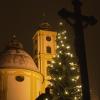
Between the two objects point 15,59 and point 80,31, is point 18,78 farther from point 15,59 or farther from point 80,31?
point 80,31

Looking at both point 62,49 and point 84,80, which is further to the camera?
point 62,49

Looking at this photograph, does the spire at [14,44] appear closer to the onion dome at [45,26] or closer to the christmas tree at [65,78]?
the onion dome at [45,26]

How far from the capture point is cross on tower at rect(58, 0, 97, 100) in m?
9.87

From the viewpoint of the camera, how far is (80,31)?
33.8ft

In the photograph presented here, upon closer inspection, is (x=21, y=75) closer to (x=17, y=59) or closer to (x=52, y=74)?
(x=17, y=59)

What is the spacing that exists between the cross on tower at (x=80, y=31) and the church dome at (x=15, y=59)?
34.1m

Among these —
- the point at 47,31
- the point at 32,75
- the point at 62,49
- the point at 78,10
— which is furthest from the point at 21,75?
the point at 78,10

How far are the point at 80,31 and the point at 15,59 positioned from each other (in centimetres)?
3566

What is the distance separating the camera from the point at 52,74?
851 inches

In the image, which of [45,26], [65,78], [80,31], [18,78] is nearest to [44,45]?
[45,26]

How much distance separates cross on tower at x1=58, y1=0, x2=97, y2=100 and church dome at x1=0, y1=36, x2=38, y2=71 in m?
34.1

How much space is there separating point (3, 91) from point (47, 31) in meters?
14.8

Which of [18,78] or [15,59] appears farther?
[15,59]

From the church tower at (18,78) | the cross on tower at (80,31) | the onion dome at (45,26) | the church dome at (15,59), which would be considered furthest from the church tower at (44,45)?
the cross on tower at (80,31)
